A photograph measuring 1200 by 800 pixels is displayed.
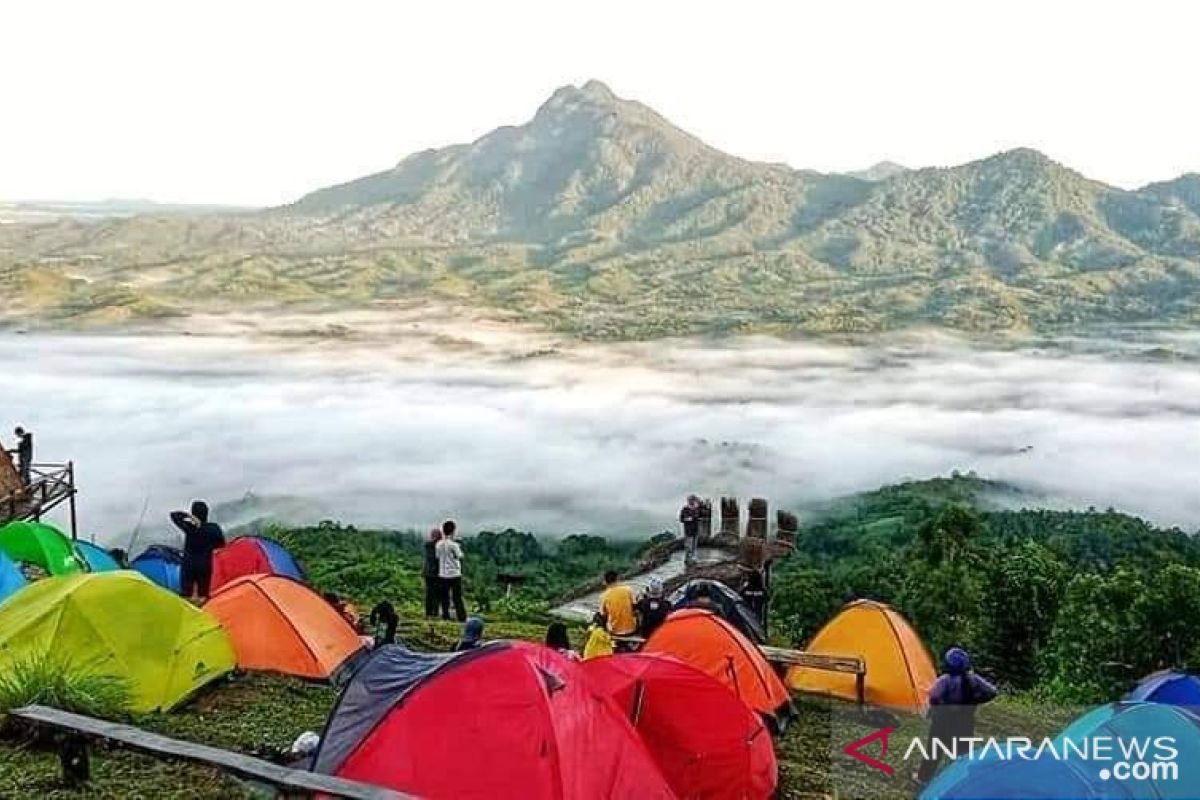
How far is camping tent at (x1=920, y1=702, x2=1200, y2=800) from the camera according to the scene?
20.4 ft

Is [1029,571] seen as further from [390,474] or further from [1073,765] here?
[390,474]

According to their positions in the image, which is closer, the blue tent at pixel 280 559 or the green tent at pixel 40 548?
the green tent at pixel 40 548

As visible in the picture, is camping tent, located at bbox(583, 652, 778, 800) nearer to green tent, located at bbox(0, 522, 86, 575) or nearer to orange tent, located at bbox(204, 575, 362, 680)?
orange tent, located at bbox(204, 575, 362, 680)

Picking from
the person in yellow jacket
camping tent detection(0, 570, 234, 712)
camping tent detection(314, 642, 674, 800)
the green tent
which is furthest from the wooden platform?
camping tent detection(314, 642, 674, 800)

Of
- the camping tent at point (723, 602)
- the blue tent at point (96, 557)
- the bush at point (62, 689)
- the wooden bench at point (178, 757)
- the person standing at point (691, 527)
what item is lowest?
the person standing at point (691, 527)

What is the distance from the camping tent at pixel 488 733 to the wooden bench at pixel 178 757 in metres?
0.56

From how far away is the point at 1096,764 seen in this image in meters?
7.16

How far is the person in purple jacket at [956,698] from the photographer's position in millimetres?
8492

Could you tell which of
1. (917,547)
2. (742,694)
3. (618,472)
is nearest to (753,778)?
(742,694)

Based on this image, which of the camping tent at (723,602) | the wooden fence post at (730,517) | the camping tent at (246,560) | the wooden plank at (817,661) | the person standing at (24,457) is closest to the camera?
the wooden plank at (817,661)

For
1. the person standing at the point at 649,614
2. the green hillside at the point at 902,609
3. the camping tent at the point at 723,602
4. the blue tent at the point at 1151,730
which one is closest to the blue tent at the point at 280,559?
the green hillside at the point at 902,609

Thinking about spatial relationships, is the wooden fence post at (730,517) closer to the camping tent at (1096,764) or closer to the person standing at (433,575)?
the person standing at (433,575)

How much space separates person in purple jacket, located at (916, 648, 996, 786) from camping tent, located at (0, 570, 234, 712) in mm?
6409

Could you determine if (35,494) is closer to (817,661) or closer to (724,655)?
(724,655)
